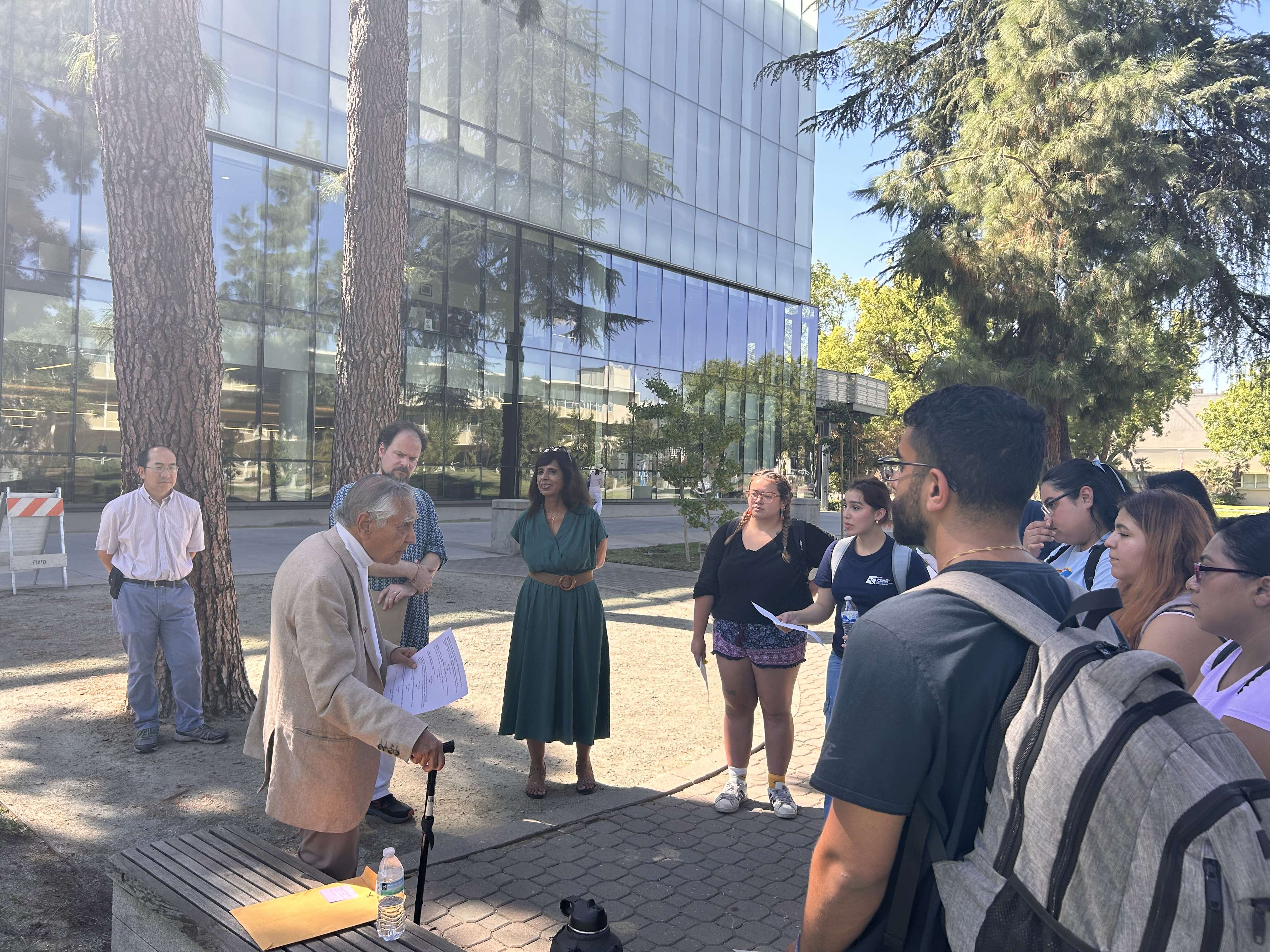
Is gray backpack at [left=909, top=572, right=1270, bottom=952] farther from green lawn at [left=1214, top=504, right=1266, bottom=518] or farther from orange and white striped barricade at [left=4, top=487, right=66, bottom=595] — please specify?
green lawn at [left=1214, top=504, right=1266, bottom=518]

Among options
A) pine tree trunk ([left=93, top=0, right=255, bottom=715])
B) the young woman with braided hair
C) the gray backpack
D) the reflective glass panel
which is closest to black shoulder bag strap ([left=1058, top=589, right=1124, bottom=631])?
the gray backpack

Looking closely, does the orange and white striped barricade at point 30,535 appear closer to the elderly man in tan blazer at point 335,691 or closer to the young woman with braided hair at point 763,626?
the young woman with braided hair at point 763,626

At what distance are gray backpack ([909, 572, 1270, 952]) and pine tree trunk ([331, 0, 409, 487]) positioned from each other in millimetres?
7108

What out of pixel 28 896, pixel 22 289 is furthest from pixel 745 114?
pixel 28 896

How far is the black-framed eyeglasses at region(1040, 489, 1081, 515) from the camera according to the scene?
473cm

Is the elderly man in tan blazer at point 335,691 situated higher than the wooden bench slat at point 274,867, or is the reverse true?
the elderly man in tan blazer at point 335,691

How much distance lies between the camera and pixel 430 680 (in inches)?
133

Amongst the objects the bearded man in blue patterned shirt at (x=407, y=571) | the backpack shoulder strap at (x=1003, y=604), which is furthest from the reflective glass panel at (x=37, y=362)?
the backpack shoulder strap at (x=1003, y=604)

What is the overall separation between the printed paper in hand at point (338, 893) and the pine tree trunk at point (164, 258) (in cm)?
381

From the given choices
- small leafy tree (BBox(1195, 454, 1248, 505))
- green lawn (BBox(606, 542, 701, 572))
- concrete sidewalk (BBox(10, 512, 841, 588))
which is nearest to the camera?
concrete sidewalk (BBox(10, 512, 841, 588))

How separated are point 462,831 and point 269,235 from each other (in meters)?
18.1

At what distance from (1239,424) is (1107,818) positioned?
60.4 meters

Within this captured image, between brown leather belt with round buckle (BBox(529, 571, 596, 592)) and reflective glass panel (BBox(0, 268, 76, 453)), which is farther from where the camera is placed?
reflective glass panel (BBox(0, 268, 76, 453))

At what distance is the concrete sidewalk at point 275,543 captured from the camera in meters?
11.8
